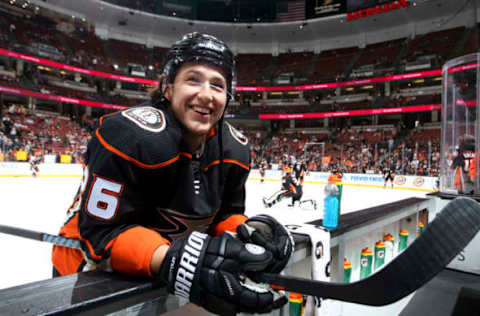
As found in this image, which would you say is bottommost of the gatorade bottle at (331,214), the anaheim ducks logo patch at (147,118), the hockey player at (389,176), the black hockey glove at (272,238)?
the hockey player at (389,176)

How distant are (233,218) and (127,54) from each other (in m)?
27.5

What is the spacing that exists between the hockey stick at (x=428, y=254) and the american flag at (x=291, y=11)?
2598 cm

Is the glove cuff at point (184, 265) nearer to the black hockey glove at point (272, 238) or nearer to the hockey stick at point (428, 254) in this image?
the black hockey glove at point (272, 238)

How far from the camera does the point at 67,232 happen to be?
1.16 m

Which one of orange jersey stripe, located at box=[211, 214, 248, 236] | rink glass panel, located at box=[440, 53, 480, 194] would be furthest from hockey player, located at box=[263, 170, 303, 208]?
orange jersey stripe, located at box=[211, 214, 248, 236]

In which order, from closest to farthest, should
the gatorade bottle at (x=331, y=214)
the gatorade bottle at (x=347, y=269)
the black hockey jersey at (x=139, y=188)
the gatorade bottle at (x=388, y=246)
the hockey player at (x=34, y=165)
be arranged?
the black hockey jersey at (x=139, y=188) < the gatorade bottle at (x=331, y=214) < the gatorade bottle at (x=347, y=269) < the gatorade bottle at (x=388, y=246) < the hockey player at (x=34, y=165)

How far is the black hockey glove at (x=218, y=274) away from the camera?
27.3 inches

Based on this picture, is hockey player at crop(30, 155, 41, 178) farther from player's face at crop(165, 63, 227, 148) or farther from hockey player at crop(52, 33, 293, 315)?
player's face at crop(165, 63, 227, 148)

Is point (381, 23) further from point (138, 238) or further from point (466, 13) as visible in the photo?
point (138, 238)

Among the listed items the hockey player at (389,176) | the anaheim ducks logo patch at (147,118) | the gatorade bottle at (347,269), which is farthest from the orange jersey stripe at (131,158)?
the hockey player at (389,176)

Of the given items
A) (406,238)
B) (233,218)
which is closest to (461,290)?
(406,238)

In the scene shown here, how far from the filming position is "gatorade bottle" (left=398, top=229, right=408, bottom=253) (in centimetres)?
271

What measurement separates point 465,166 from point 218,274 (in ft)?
11.3

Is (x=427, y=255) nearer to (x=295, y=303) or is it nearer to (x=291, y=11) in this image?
(x=295, y=303)
